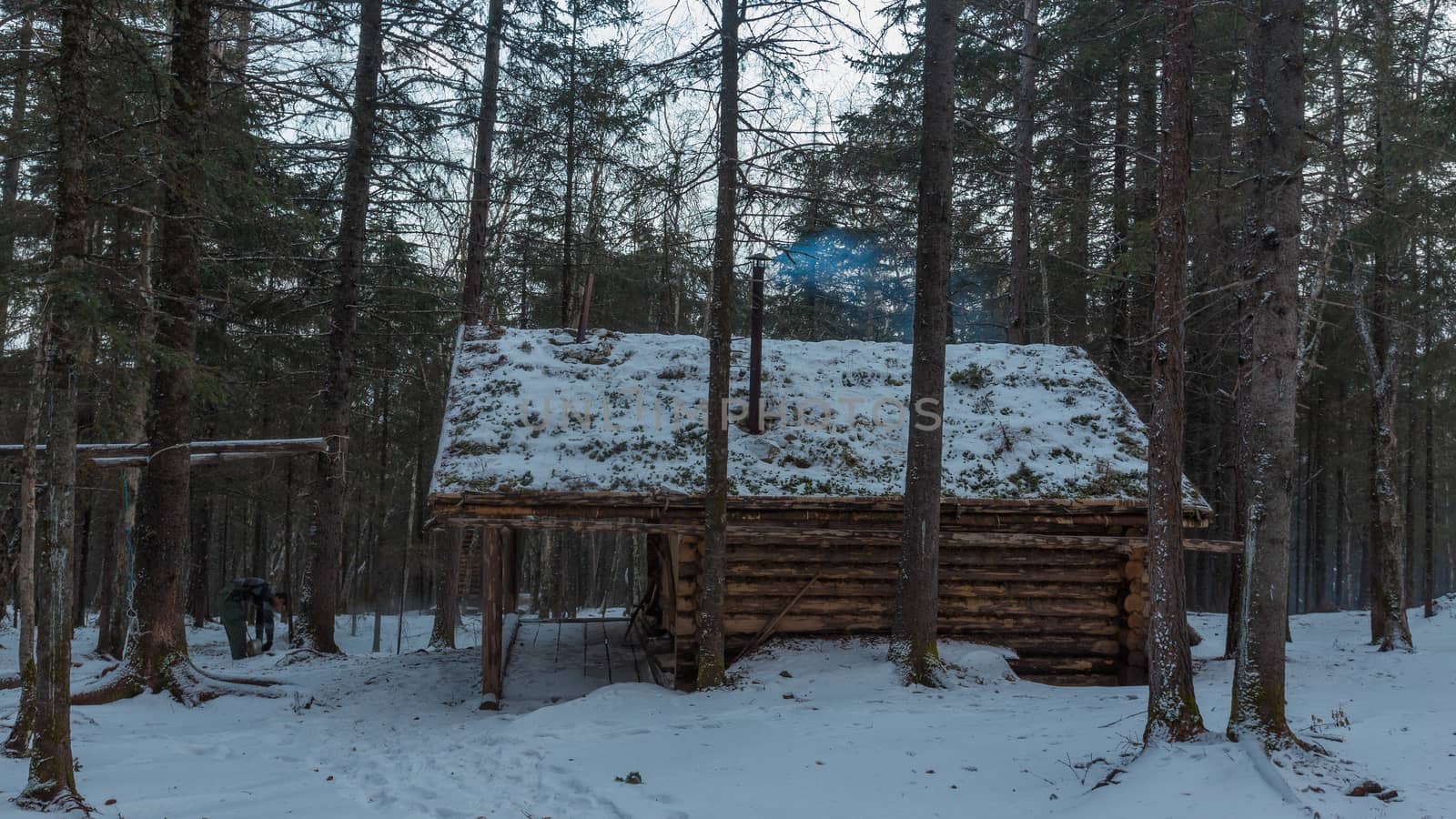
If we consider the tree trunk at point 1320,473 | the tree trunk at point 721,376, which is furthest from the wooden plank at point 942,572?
the tree trunk at point 1320,473

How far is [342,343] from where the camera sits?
1469 centimetres

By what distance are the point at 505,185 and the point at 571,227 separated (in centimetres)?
301

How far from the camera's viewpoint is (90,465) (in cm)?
1031

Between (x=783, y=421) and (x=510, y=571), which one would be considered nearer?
(x=783, y=421)

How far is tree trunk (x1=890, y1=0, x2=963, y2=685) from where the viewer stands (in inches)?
402

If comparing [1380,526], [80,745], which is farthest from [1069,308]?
[80,745]

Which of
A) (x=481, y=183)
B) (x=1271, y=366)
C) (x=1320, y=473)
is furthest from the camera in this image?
(x=1320, y=473)

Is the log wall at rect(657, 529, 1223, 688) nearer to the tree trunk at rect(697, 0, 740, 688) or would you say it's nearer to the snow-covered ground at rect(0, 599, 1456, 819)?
the snow-covered ground at rect(0, 599, 1456, 819)

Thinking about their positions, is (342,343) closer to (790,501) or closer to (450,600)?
(450,600)

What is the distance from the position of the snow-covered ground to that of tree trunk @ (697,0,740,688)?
2.23 feet

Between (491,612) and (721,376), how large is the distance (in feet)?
13.5

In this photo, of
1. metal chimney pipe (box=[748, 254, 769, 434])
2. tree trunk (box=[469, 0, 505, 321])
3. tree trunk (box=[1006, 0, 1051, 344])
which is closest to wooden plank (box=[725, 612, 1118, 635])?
metal chimney pipe (box=[748, 254, 769, 434])

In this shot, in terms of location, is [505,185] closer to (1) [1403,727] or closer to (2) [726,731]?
(2) [726,731]

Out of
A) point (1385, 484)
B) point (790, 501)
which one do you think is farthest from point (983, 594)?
point (1385, 484)
